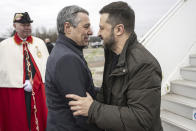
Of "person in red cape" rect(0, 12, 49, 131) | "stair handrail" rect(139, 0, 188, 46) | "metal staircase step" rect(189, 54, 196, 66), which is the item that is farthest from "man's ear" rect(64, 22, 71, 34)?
"metal staircase step" rect(189, 54, 196, 66)

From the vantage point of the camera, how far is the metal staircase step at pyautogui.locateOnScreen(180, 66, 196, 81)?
3377 millimetres

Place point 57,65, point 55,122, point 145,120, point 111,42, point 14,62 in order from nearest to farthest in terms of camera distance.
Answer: point 145,120 → point 57,65 → point 111,42 → point 55,122 → point 14,62

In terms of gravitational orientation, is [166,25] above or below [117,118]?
above

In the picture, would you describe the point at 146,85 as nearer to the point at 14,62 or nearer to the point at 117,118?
the point at 117,118

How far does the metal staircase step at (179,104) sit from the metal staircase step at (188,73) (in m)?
0.46

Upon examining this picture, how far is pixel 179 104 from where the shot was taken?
3.02 m

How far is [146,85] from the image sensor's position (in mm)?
1246

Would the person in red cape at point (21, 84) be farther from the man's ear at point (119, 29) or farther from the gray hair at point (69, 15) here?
the man's ear at point (119, 29)

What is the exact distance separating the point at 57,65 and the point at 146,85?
66 cm

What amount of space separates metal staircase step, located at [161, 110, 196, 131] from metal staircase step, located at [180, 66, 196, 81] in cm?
83

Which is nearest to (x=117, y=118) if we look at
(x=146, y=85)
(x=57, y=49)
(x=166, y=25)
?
(x=146, y=85)

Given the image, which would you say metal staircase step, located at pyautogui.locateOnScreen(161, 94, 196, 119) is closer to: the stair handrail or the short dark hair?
the stair handrail

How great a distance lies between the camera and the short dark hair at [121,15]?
4.61 ft

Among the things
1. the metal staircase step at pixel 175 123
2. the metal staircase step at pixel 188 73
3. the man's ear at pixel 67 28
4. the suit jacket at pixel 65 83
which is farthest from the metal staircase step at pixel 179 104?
the man's ear at pixel 67 28
